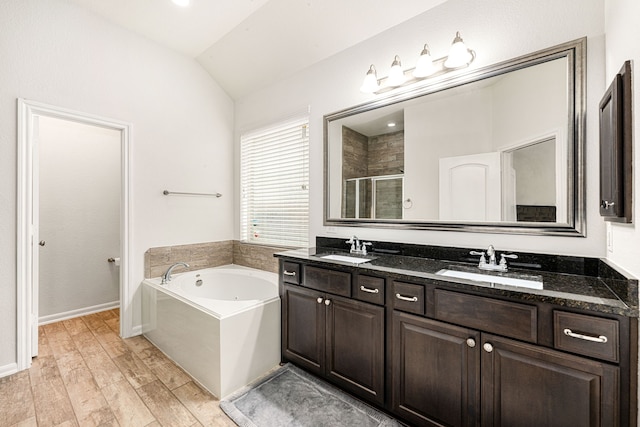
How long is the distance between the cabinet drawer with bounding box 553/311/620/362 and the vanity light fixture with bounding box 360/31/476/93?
152 cm

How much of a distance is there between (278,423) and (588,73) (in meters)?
2.53

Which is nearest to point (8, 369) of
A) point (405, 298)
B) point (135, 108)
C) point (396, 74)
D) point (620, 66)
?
point (135, 108)

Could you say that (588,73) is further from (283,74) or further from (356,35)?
(283,74)

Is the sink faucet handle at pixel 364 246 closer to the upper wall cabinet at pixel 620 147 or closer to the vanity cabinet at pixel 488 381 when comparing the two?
the vanity cabinet at pixel 488 381

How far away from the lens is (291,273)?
2180 millimetres

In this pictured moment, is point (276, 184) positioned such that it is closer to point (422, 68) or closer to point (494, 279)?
point (422, 68)

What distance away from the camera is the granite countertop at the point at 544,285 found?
1063 millimetres

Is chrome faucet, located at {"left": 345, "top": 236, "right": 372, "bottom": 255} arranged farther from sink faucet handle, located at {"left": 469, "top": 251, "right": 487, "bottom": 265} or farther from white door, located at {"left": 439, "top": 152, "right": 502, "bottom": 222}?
sink faucet handle, located at {"left": 469, "top": 251, "right": 487, "bottom": 265}

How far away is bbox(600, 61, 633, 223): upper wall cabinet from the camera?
3.59 feet

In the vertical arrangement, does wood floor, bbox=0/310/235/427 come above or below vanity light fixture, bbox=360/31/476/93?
below

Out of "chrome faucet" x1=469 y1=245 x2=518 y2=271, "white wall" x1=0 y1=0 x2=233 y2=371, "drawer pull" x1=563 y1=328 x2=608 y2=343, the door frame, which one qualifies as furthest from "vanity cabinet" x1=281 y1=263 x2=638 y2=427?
the door frame

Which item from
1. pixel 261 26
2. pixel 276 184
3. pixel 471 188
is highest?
pixel 261 26

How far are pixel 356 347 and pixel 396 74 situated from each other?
6.19ft

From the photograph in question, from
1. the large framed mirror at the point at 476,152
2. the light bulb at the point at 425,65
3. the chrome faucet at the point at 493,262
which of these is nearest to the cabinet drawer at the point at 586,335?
the chrome faucet at the point at 493,262
